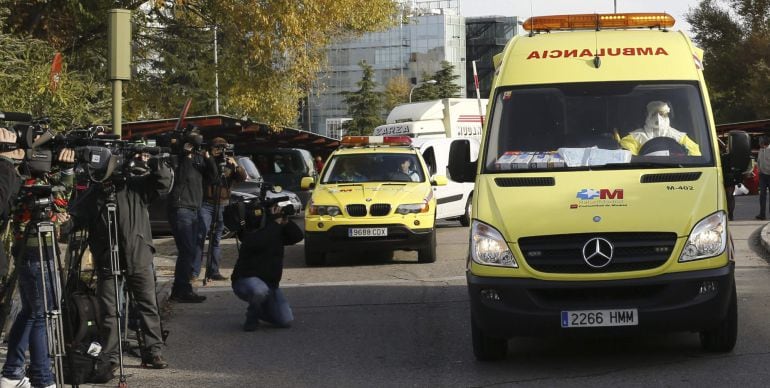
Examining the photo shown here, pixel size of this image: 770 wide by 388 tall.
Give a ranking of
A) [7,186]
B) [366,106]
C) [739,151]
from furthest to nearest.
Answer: [366,106] → [739,151] → [7,186]

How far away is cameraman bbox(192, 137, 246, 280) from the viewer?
13344 millimetres

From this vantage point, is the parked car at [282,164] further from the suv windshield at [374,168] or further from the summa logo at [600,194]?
the summa logo at [600,194]

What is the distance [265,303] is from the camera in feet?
35.9

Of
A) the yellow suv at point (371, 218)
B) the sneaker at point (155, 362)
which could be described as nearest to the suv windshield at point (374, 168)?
the yellow suv at point (371, 218)

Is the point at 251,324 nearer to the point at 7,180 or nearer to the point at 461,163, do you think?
the point at 461,163

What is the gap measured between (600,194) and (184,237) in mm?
5268

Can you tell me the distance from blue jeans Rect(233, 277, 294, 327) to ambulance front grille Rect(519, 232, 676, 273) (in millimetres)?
3376

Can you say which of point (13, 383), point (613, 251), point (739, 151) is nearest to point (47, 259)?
point (13, 383)

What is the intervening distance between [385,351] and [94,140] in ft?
9.68

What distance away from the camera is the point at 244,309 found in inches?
488

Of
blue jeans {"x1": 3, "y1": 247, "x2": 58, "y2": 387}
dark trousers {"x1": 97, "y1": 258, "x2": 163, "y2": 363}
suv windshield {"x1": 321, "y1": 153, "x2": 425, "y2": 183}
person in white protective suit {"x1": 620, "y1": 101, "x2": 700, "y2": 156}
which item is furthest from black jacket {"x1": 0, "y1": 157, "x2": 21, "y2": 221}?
suv windshield {"x1": 321, "y1": 153, "x2": 425, "y2": 183}

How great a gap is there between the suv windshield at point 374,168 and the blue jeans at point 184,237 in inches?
199

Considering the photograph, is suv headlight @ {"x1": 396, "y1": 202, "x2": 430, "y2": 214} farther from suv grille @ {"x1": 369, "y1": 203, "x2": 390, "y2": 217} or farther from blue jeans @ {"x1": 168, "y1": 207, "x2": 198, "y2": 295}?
blue jeans @ {"x1": 168, "y1": 207, "x2": 198, "y2": 295}

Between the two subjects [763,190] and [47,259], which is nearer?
[47,259]
